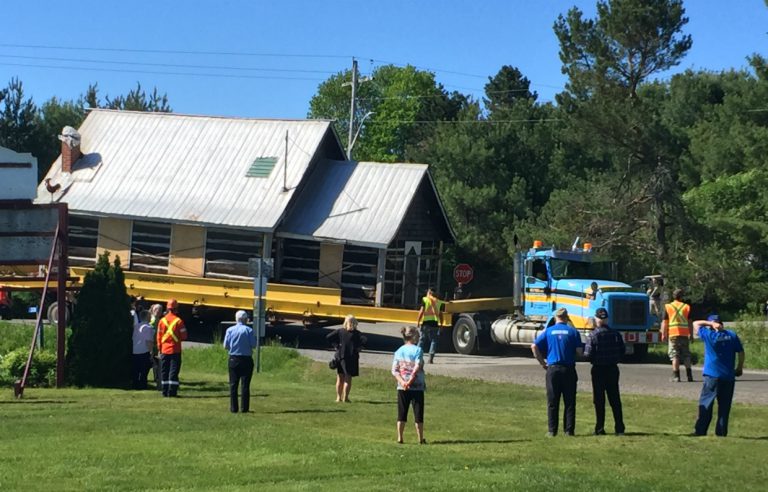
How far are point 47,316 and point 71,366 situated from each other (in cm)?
1394

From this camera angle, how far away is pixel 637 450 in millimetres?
14242

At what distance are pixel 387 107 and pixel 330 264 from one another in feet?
208

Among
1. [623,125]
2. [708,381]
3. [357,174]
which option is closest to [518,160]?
[623,125]

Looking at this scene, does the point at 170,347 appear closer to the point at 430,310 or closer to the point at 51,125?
the point at 430,310

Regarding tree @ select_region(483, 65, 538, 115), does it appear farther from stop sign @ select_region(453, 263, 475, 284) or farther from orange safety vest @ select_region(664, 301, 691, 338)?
orange safety vest @ select_region(664, 301, 691, 338)

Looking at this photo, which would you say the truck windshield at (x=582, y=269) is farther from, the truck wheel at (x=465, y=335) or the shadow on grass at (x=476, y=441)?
the shadow on grass at (x=476, y=441)

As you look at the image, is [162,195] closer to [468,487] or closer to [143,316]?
[143,316]

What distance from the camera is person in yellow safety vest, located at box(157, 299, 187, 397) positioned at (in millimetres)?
19344

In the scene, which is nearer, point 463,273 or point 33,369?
point 33,369

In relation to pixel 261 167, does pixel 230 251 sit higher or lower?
lower

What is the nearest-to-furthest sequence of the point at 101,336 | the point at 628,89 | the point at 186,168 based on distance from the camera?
the point at 101,336 < the point at 186,168 < the point at 628,89

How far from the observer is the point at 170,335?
19.3 meters

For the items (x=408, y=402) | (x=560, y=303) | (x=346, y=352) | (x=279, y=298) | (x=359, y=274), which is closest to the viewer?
(x=408, y=402)

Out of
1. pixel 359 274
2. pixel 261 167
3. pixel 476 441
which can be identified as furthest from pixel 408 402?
pixel 261 167
